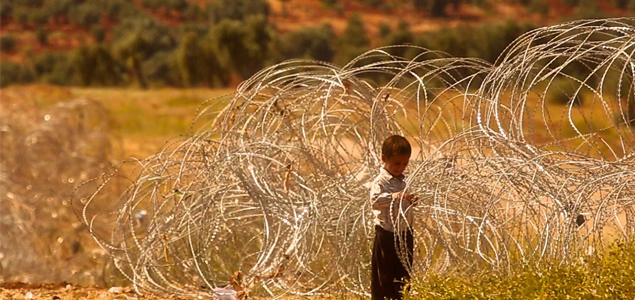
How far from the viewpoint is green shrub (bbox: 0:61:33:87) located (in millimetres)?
60131

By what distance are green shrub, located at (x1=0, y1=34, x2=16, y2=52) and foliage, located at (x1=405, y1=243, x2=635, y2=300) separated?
6432cm

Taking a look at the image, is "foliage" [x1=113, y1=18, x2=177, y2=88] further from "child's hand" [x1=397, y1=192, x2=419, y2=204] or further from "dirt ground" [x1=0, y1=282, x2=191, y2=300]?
"child's hand" [x1=397, y1=192, x2=419, y2=204]

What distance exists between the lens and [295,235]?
23.7ft

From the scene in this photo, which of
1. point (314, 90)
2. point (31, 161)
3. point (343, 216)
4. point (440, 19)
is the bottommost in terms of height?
point (440, 19)

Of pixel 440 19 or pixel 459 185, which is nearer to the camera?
pixel 459 185

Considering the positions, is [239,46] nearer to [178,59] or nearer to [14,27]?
[178,59]

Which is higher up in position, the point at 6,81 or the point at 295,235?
the point at 295,235

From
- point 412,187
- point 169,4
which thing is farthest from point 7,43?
point 412,187

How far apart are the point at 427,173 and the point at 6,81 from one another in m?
55.3

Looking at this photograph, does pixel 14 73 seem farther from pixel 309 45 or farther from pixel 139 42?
pixel 309 45

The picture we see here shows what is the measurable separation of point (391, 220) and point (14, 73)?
58.4m

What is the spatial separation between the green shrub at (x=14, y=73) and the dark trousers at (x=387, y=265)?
181ft

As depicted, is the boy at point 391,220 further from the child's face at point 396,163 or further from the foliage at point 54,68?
the foliage at point 54,68

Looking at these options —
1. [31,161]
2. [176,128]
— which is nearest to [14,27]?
[176,128]
